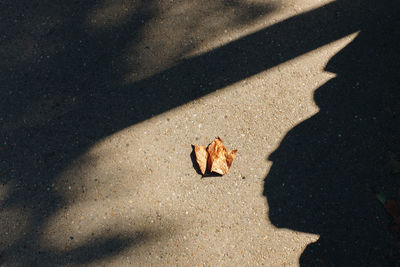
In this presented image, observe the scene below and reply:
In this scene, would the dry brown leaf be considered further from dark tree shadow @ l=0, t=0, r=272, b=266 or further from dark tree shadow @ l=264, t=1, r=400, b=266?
dark tree shadow @ l=264, t=1, r=400, b=266

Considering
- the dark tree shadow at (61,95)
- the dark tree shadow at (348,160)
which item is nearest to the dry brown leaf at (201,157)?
the dark tree shadow at (61,95)

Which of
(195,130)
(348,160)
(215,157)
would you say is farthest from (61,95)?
(348,160)

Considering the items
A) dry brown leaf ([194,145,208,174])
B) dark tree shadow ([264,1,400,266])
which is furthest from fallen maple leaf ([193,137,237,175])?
dark tree shadow ([264,1,400,266])

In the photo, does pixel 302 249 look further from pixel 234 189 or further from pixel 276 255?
pixel 234 189

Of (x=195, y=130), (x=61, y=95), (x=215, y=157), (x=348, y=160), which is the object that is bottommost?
(x=348, y=160)

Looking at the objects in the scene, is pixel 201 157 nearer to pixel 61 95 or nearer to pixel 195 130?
pixel 195 130

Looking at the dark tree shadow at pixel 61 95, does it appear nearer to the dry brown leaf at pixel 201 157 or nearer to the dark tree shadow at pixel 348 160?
the dry brown leaf at pixel 201 157
